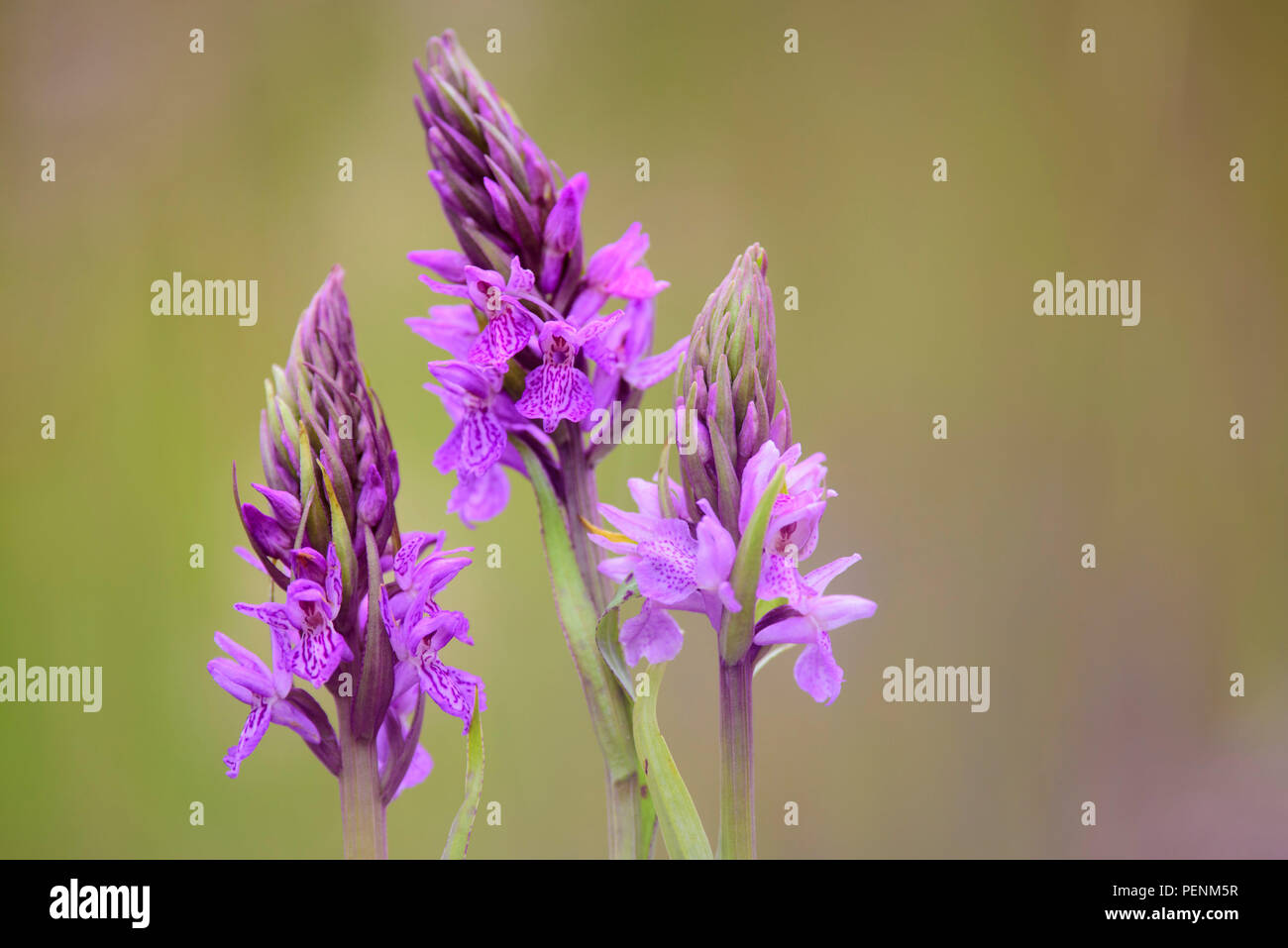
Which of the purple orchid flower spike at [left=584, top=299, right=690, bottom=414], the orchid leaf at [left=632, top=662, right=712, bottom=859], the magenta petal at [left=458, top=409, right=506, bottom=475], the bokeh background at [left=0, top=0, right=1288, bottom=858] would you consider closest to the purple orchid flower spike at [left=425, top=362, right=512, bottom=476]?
the magenta petal at [left=458, top=409, right=506, bottom=475]

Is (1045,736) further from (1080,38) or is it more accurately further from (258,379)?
(258,379)

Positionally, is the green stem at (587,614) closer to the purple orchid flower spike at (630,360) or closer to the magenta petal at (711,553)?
the purple orchid flower spike at (630,360)

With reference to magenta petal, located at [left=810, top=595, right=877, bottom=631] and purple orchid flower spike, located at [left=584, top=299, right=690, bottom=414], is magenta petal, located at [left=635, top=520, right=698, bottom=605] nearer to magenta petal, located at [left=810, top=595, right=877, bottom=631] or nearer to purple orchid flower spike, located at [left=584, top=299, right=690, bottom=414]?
magenta petal, located at [left=810, top=595, right=877, bottom=631]

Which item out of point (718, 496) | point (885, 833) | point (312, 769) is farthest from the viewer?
point (885, 833)

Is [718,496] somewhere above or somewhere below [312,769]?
above

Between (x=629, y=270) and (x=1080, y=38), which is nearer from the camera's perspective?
(x=629, y=270)

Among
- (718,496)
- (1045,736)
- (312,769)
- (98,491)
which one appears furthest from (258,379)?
(1045,736)

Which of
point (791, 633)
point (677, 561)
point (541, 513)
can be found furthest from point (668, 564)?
point (541, 513)
